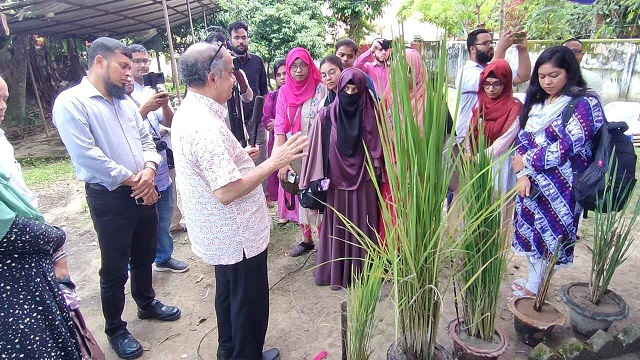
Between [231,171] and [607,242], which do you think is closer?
[231,171]

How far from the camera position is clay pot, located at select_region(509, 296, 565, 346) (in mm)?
2078

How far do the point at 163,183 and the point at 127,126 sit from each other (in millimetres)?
856

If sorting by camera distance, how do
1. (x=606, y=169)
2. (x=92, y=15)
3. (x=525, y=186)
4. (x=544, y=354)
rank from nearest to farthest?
1. (x=544, y=354)
2. (x=606, y=169)
3. (x=525, y=186)
4. (x=92, y=15)

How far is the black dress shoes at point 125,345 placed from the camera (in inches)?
89.1

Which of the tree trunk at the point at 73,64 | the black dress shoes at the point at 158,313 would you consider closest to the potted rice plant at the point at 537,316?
the black dress shoes at the point at 158,313

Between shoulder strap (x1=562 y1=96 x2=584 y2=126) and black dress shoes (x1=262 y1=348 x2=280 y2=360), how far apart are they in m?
1.97

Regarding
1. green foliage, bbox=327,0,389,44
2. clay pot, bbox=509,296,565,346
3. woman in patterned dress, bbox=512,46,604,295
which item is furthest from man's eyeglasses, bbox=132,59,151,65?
green foliage, bbox=327,0,389,44

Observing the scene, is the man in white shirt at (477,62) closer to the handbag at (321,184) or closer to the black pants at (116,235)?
the handbag at (321,184)

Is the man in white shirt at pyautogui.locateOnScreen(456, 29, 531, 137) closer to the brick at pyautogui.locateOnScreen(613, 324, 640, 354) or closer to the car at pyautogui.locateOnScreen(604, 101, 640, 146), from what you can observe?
the car at pyautogui.locateOnScreen(604, 101, 640, 146)

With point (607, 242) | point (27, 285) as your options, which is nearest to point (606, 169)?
point (607, 242)

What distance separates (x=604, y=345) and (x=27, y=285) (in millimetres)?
2486

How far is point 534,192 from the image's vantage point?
232 centimetres

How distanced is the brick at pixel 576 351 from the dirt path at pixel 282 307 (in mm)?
240

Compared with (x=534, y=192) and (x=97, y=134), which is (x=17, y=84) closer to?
(x=97, y=134)
